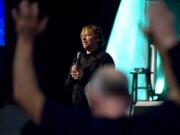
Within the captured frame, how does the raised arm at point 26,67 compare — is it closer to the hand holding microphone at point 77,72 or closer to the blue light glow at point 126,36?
the hand holding microphone at point 77,72

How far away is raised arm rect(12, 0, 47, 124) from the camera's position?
213 cm

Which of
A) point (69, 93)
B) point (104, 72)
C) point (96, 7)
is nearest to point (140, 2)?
point (96, 7)

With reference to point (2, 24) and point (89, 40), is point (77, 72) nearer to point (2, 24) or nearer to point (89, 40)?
point (89, 40)

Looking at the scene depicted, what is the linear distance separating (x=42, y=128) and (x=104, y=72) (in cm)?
30

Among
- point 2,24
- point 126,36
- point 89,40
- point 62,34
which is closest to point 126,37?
point 126,36

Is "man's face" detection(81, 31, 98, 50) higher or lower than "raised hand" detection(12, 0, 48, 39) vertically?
lower

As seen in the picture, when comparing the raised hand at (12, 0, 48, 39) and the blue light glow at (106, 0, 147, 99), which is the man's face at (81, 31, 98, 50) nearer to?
the raised hand at (12, 0, 48, 39)

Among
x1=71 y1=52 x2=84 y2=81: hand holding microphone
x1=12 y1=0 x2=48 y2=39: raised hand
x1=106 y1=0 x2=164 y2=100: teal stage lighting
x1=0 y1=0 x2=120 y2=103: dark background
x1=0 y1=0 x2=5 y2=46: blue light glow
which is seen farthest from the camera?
x1=106 y1=0 x2=164 y2=100: teal stage lighting

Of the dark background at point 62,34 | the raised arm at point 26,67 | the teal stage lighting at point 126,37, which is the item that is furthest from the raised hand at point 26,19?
the teal stage lighting at point 126,37

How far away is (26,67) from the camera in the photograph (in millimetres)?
2145

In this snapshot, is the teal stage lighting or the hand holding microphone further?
the teal stage lighting

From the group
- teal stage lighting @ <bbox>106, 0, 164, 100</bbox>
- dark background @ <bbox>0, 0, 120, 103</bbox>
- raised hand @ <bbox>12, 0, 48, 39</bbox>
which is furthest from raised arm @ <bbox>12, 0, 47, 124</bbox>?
teal stage lighting @ <bbox>106, 0, 164, 100</bbox>

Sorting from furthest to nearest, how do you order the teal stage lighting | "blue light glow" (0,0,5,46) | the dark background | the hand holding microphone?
the teal stage lighting, the dark background, "blue light glow" (0,0,5,46), the hand holding microphone

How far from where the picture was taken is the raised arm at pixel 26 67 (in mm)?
2127
